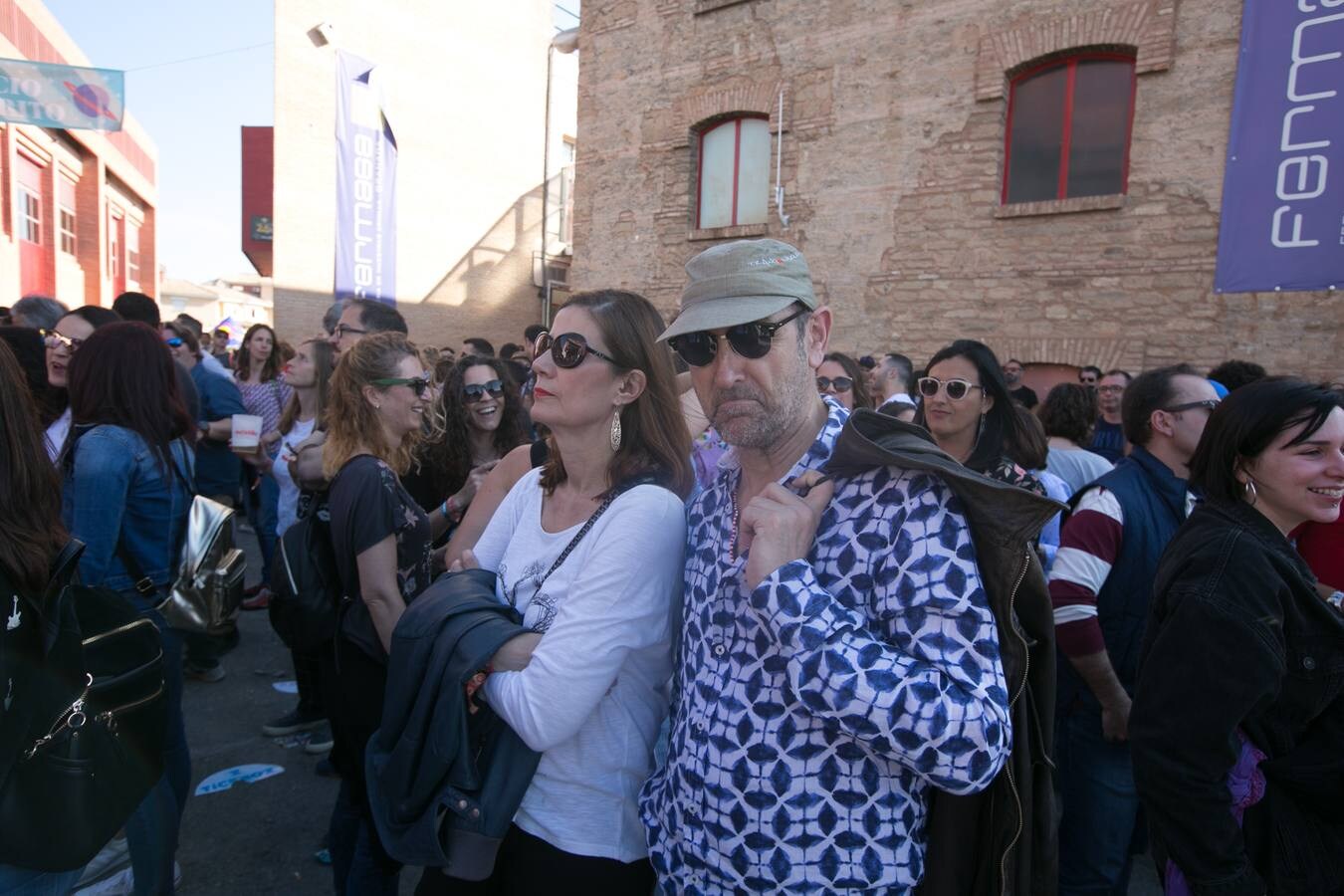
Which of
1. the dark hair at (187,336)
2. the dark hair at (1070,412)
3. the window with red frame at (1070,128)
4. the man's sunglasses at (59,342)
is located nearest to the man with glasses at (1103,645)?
the dark hair at (1070,412)

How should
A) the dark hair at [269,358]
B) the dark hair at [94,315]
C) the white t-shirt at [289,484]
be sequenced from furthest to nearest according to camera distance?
the dark hair at [269,358], the white t-shirt at [289,484], the dark hair at [94,315]

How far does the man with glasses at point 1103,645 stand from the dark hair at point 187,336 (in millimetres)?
7180

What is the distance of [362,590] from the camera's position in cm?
260

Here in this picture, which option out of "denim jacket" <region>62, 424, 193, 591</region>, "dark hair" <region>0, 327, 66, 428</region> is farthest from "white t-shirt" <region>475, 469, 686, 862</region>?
"dark hair" <region>0, 327, 66, 428</region>

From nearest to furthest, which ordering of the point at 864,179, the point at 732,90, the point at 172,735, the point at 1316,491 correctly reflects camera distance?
1. the point at 1316,491
2. the point at 172,735
3. the point at 864,179
4. the point at 732,90

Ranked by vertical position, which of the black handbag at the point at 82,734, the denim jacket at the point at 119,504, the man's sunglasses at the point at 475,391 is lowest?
the black handbag at the point at 82,734

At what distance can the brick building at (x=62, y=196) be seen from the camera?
1512cm

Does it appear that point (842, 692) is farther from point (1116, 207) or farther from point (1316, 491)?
point (1116, 207)

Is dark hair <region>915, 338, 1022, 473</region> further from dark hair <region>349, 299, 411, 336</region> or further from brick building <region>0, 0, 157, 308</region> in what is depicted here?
Answer: brick building <region>0, 0, 157, 308</region>

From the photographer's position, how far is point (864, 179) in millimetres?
10219

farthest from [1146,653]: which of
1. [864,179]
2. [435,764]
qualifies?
[864,179]

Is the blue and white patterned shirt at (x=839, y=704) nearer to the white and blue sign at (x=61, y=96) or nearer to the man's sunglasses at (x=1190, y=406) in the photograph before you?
the man's sunglasses at (x=1190, y=406)

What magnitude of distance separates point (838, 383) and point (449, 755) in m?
4.58

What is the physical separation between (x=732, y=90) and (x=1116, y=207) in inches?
216
